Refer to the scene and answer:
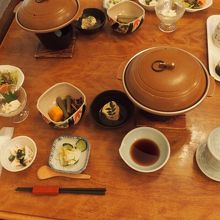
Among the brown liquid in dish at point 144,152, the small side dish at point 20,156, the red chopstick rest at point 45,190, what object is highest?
the small side dish at point 20,156

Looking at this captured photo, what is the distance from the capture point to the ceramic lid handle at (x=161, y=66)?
3.29 feet

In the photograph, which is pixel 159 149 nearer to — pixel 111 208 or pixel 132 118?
pixel 132 118

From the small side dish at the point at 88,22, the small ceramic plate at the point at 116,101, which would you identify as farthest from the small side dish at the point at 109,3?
the small ceramic plate at the point at 116,101

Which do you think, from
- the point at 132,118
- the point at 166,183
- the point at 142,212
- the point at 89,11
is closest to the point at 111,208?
the point at 142,212

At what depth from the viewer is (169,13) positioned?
1.57 m

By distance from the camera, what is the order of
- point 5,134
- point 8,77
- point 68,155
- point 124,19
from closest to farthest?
point 68,155 < point 5,134 < point 8,77 < point 124,19

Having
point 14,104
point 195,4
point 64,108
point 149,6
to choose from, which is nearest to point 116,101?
point 64,108

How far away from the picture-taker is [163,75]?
100 cm

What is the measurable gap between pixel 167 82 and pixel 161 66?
68mm

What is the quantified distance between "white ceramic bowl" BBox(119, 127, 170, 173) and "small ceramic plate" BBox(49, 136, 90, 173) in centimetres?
16

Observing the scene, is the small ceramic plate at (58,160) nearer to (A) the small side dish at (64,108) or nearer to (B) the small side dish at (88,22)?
(A) the small side dish at (64,108)

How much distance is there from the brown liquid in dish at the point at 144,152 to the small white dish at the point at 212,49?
498mm

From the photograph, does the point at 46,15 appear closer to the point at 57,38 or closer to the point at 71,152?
the point at 57,38

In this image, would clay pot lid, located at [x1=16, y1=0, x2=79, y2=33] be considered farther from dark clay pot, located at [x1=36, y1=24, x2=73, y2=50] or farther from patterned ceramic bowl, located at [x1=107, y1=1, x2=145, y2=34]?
patterned ceramic bowl, located at [x1=107, y1=1, x2=145, y2=34]
